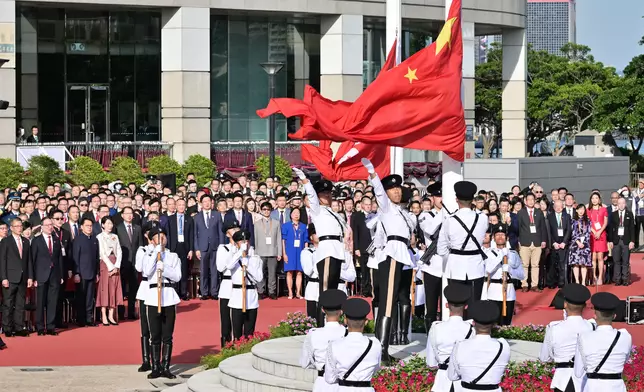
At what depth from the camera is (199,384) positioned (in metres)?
16.2

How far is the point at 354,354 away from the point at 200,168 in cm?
2723

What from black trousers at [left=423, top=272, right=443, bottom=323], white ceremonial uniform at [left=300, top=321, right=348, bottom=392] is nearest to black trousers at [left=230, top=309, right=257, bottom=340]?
black trousers at [left=423, top=272, right=443, bottom=323]

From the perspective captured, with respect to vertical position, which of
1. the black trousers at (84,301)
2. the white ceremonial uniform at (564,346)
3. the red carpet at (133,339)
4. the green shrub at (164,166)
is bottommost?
the red carpet at (133,339)

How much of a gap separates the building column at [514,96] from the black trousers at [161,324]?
34450mm

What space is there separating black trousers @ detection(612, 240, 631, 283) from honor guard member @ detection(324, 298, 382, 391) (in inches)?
683

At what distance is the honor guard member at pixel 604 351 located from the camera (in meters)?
11.6

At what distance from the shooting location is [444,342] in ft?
39.5

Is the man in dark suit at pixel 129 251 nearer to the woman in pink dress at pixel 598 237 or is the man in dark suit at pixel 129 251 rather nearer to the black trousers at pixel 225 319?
the black trousers at pixel 225 319

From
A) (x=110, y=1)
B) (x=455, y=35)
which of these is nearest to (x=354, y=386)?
(x=455, y=35)

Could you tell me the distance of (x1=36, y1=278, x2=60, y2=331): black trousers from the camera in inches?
820

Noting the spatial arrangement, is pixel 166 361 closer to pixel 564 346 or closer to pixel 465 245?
pixel 465 245

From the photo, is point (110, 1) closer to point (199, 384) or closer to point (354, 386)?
point (199, 384)

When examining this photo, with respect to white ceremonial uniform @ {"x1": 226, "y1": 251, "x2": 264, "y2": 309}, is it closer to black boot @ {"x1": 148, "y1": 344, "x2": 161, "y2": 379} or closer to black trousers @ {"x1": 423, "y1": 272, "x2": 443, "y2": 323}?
black boot @ {"x1": 148, "y1": 344, "x2": 161, "y2": 379}

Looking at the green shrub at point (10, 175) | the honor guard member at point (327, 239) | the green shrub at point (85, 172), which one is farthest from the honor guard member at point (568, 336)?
the green shrub at point (85, 172)
